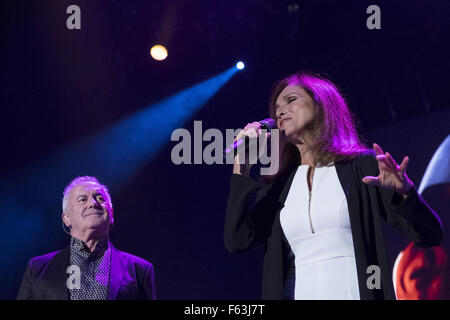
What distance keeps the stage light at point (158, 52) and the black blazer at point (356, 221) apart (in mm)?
2943

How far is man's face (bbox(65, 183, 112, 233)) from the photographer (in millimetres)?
3215

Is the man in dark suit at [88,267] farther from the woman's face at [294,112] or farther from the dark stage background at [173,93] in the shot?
the dark stage background at [173,93]

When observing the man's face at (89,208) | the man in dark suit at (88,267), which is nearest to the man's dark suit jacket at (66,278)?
the man in dark suit at (88,267)

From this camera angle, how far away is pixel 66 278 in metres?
2.99

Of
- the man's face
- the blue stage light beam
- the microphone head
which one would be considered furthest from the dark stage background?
the microphone head

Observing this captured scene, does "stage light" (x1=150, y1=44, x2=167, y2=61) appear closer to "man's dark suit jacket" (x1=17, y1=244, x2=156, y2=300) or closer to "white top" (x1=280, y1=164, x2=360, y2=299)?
"man's dark suit jacket" (x1=17, y1=244, x2=156, y2=300)

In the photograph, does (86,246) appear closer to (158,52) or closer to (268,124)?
(268,124)

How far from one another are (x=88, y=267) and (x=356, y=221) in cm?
179

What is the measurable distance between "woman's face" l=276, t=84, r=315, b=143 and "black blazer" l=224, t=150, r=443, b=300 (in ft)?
0.53

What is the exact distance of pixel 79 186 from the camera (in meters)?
3.39

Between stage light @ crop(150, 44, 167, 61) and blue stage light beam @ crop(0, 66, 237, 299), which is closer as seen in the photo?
blue stage light beam @ crop(0, 66, 237, 299)

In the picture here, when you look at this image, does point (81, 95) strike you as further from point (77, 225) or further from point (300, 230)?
point (300, 230)
